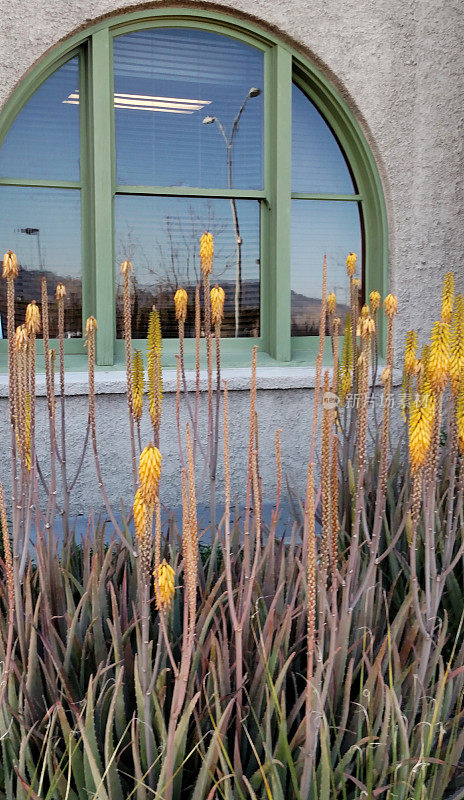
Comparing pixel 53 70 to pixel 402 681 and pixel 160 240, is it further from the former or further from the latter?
pixel 402 681

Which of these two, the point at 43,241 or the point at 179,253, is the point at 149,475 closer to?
the point at 43,241

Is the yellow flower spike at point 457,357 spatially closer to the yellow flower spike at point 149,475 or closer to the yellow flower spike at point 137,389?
the yellow flower spike at point 137,389

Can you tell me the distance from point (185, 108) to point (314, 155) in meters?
0.79

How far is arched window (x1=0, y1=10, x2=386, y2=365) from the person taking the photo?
3.97 m

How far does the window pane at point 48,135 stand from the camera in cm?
395

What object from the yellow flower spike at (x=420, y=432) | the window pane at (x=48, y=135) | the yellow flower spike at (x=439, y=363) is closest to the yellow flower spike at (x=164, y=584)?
the yellow flower spike at (x=420, y=432)

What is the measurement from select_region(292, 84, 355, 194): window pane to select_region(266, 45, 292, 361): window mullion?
19cm

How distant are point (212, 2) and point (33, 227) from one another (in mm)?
1482

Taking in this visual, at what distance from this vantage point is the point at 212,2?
3.98 m

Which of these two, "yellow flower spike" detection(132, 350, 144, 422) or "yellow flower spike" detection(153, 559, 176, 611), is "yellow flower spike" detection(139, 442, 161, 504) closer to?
"yellow flower spike" detection(153, 559, 176, 611)

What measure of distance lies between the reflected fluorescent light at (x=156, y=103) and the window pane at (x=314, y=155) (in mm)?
529

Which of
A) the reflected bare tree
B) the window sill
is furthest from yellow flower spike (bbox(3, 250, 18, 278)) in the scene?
the reflected bare tree

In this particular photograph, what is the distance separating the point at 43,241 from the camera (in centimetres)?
404

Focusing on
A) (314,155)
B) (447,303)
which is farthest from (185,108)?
(447,303)
